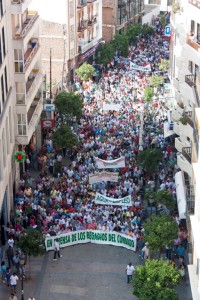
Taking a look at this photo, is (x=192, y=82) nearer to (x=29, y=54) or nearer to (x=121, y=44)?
(x=29, y=54)

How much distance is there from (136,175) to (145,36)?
59.0 m

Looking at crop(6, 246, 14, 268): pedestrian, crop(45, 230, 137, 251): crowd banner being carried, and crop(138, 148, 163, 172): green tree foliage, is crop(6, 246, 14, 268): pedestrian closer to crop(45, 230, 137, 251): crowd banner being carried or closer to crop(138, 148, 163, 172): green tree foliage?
crop(45, 230, 137, 251): crowd banner being carried

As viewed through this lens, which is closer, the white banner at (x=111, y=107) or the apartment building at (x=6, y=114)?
the apartment building at (x=6, y=114)

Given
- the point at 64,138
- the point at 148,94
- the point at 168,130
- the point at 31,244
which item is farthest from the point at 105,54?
the point at 31,244

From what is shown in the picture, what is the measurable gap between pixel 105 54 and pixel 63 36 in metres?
11.7

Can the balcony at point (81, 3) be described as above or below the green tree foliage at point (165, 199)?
above

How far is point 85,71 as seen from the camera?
2997 inches

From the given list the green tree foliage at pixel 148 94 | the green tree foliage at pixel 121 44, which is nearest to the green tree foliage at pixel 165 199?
the green tree foliage at pixel 148 94

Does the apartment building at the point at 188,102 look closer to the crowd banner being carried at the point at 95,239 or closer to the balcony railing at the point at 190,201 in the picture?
the balcony railing at the point at 190,201

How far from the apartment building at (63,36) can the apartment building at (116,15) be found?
1450cm

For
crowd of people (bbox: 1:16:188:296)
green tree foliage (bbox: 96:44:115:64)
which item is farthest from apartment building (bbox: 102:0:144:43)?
crowd of people (bbox: 1:16:188:296)

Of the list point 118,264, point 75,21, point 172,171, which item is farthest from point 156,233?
point 75,21

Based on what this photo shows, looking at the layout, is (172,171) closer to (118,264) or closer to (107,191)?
(107,191)

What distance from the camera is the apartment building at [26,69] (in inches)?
1791
